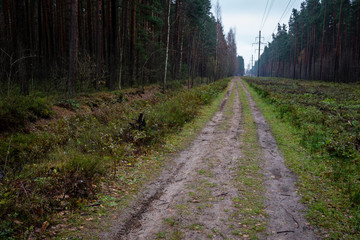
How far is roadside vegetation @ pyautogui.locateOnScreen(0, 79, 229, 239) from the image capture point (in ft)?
12.3

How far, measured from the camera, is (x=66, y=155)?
562 cm

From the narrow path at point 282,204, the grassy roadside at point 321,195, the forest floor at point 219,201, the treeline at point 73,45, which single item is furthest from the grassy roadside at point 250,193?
the treeline at point 73,45

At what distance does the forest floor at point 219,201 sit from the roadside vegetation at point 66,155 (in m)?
0.80

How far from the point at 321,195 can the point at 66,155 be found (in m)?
5.82

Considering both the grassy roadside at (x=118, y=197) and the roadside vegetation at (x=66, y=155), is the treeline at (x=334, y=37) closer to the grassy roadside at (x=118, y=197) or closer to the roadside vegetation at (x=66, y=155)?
the roadside vegetation at (x=66, y=155)

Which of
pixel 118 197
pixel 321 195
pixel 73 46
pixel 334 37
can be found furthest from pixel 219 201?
pixel 334 37

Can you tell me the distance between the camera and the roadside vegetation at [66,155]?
3734 mm

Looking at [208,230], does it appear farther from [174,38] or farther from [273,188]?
[174,38]

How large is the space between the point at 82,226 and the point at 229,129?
318 inches

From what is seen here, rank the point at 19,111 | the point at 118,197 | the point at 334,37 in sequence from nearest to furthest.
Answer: the point at 118,197
the point at 19,111
the point at 334,37

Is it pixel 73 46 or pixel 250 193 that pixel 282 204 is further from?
pixel 73 46

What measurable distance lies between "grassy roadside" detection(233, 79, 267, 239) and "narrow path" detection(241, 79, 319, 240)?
0.47 ft

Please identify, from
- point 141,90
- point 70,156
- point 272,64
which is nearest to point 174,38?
point 141,90

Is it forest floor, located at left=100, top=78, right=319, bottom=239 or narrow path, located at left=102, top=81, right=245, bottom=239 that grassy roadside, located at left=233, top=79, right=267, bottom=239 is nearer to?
forest floor, located at left=100, top=78, right=319, bottom=239
